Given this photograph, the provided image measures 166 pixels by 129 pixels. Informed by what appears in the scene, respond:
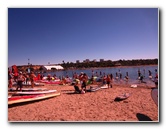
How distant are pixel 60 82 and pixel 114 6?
4.48 meters

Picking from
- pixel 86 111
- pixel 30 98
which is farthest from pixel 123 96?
pixel 30 98

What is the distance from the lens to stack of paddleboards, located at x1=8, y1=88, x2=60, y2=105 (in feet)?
15.5

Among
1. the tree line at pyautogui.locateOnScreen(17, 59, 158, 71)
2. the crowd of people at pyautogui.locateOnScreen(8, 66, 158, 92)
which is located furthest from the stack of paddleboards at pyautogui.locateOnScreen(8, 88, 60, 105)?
the tree line at pyautogui.locateOnScreen(17, 59, 158, 71)

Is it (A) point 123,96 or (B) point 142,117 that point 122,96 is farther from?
(B) point 142,117

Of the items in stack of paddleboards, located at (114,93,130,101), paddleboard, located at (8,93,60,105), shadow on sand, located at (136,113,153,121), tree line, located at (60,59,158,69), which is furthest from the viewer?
stack of paddleboards, located at (114,93,130,101)

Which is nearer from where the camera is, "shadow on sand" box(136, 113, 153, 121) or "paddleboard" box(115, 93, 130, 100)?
"shadow on sand" box(136, 113, 153, 121)

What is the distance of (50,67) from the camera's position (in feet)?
16.4

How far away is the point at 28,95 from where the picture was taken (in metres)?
5.27

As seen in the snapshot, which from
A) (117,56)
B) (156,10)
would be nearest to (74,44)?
(117,56)

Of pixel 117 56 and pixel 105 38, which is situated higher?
pixel 105 38

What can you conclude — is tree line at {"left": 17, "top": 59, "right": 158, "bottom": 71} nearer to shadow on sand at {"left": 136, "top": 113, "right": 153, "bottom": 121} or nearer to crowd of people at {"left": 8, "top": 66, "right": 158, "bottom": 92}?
crowd of people at {"left": 8, "top": 66, "right": 158, "bottom": 92}

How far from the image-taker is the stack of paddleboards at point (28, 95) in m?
4.72

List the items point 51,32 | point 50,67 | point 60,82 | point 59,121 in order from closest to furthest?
point 59,121
point 51,32
point 50,67
point 60,82
